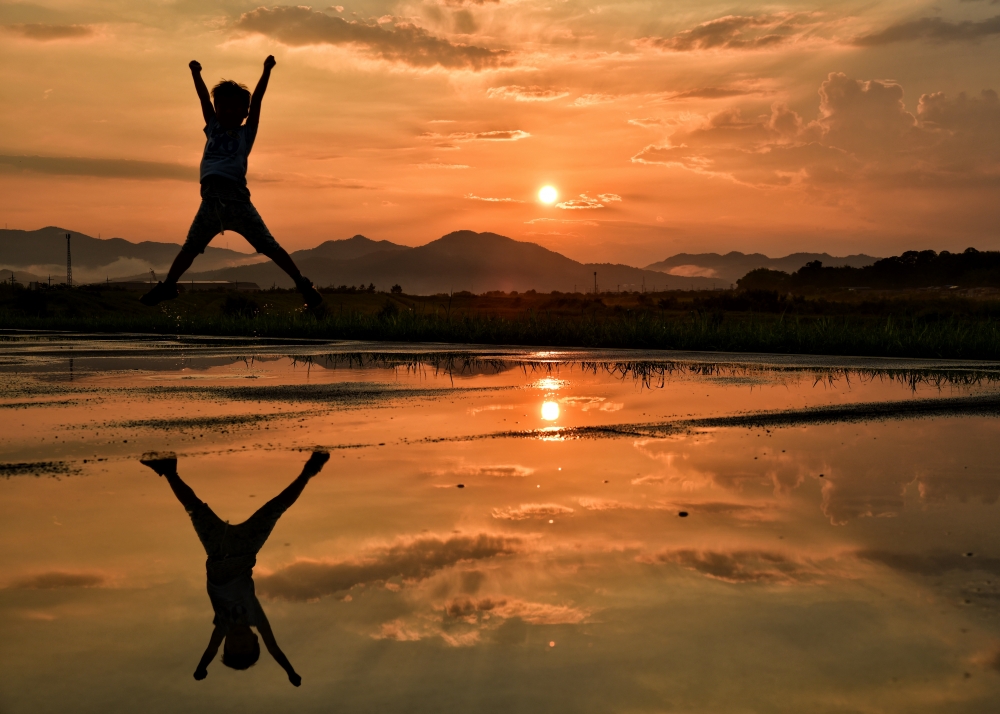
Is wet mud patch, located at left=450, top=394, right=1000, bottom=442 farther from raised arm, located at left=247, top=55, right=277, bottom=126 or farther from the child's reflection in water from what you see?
raised arm, located at left=247, top=55, right=277, bottom=126

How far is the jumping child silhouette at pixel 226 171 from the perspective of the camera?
960cm

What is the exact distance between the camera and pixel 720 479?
628 cm

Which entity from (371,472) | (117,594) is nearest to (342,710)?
(117,594)

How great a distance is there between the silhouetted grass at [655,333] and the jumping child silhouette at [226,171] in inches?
493

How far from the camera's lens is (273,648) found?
131 inches

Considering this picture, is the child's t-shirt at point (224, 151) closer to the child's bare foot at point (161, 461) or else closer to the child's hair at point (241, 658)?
the child's bare foot at point (161, 461)

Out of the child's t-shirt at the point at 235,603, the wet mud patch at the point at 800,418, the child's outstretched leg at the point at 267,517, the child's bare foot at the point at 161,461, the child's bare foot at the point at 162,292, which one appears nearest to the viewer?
the child's t-shirt at the point at 235,603

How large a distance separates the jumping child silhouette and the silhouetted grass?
1252 centimetres

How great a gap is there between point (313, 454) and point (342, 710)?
4315 mm

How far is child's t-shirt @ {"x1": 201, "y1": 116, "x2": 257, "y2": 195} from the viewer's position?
9.62m

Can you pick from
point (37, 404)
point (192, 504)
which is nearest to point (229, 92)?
point (37, 404)

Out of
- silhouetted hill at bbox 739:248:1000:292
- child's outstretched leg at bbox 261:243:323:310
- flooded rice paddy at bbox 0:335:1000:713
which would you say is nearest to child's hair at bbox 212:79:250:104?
child's outstretched leg at bbox 261:243:323:310

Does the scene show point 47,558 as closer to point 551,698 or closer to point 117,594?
point 117,594

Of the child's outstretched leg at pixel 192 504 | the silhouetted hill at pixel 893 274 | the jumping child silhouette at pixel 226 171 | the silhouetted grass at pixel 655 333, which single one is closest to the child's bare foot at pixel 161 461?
the child's outstretched leg at pixel 192 504
